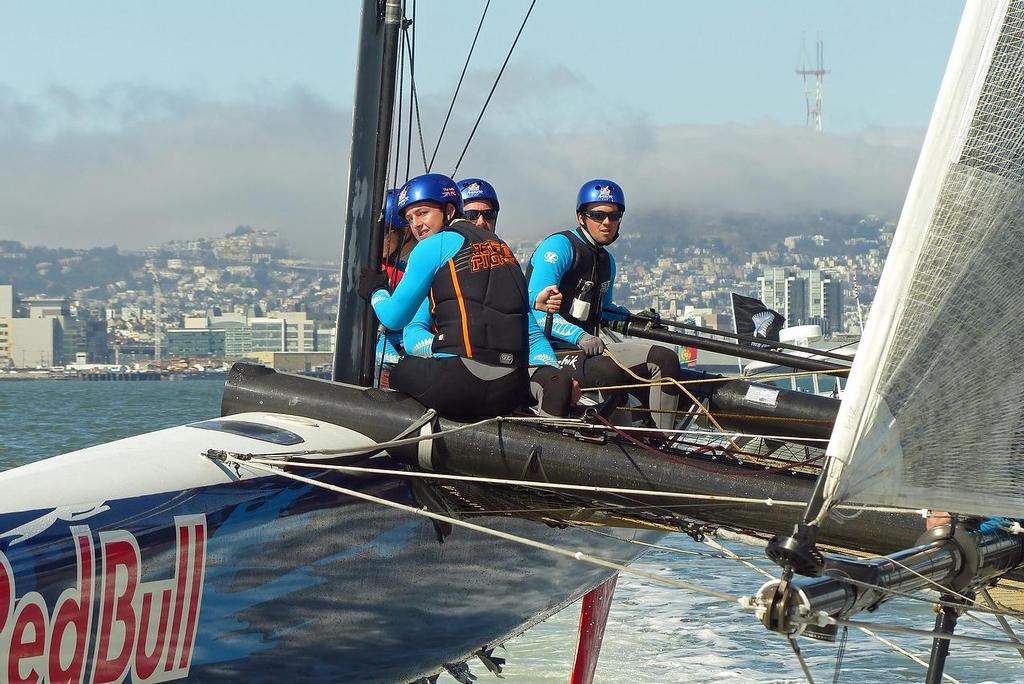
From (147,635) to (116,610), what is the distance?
0.14m

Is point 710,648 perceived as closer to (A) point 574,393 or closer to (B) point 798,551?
(A) point 574,393

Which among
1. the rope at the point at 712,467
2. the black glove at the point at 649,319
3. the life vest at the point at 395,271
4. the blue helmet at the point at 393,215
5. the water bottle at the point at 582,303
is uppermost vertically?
the blue helmet at the point at 393,215

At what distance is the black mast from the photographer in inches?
173

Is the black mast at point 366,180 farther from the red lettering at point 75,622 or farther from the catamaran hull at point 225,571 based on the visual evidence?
the red lettering at point 75,622

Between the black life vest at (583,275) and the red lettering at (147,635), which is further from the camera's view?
the black life vest at (583,275)

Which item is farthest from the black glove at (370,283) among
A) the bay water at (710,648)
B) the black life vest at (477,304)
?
the bay water at (710,648)

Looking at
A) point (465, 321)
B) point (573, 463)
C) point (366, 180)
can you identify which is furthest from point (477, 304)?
point (366, 180)

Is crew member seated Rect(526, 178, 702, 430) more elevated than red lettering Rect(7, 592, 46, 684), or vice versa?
crew member seated Rect(526, 178, 702, 430)

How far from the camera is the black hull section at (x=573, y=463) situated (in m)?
3.22

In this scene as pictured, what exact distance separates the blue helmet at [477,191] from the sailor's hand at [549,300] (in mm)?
887

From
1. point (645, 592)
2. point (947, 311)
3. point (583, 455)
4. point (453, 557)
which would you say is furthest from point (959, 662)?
point (947, 311)

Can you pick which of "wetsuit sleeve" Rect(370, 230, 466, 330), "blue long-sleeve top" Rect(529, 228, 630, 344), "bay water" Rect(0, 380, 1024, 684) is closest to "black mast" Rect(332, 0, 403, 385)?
"wetsuit sleeve" Rect(370, 230, 466, 330)

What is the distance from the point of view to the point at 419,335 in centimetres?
427

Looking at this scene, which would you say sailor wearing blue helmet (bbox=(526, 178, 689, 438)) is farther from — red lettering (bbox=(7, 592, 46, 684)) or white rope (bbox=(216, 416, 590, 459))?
red lettering (bbox=(7, 592, 46, 684))
